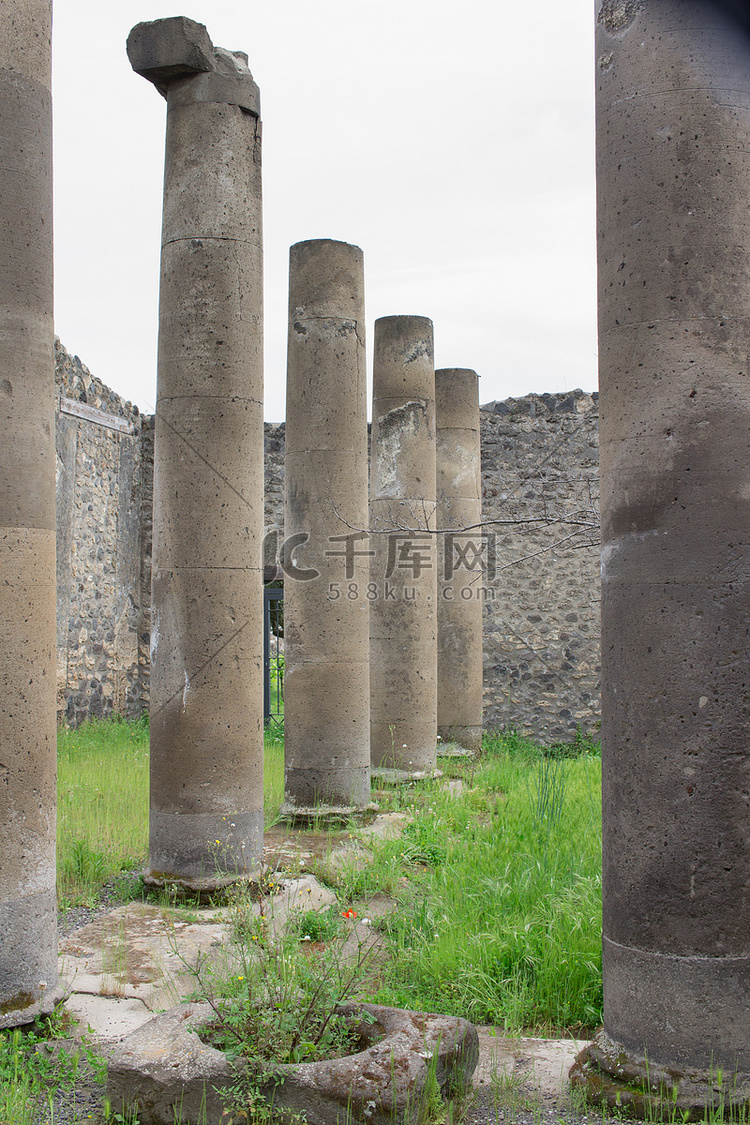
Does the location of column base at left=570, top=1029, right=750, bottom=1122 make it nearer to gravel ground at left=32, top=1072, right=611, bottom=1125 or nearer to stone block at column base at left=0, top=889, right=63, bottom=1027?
gravel ground at left=32, top=1072, right=611, bottom=1125

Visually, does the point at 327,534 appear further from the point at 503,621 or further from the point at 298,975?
the point at 503,621

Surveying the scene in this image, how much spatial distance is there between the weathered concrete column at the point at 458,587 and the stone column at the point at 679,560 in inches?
333

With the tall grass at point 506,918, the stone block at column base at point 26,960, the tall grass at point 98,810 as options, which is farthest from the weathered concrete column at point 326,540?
the stone block at column base at point 26,960

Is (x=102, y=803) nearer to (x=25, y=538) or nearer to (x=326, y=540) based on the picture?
(x=326, y=540)

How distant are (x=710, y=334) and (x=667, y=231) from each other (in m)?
0.35

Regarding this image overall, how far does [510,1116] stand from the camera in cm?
300

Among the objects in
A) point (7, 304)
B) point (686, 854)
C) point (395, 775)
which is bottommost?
point (395, 775)

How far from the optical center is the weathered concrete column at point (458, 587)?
11641mm

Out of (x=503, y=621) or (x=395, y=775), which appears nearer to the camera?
(x=395, y=775)

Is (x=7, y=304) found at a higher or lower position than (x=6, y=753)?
higher

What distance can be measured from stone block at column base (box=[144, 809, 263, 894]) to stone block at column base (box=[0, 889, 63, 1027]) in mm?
1715

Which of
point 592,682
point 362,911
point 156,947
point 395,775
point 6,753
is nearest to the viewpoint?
point 6,753

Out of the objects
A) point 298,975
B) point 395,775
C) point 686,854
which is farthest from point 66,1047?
point 395,775

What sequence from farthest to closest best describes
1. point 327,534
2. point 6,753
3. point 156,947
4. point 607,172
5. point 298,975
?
1. point 327,534
2. point 156,947
3. point 6,753
4. point 298,975
5. point 607,172
